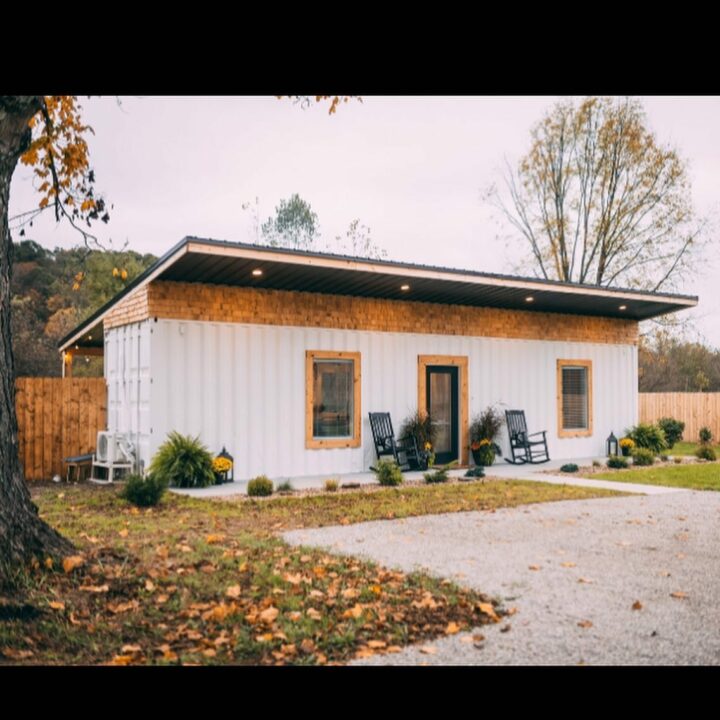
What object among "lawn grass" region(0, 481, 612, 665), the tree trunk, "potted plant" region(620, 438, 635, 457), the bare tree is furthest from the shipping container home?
the bare tree

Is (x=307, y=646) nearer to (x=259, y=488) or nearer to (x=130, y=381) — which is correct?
(x=259, y=488)

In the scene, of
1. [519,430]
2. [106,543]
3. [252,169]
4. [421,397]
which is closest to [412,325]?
[421,397]

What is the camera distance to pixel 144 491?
372 inches

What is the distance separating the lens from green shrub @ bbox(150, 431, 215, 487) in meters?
11.3

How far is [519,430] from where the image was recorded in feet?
51.1

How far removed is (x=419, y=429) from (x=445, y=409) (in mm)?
1212

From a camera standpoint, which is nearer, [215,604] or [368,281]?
[215,604]

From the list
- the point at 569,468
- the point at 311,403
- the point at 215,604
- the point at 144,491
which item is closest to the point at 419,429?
the point at 311,403

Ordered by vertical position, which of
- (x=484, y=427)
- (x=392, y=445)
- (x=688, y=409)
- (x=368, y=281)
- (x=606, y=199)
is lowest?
(x=392, y=445)
